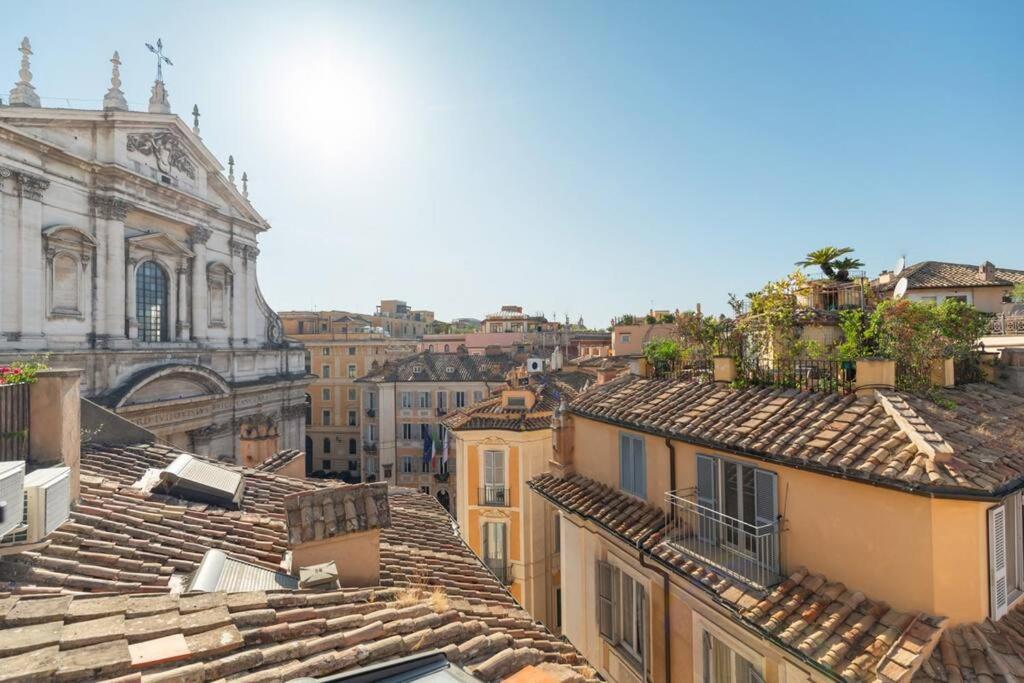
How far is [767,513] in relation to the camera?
629 centimetres

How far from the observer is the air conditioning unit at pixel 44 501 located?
14.7 ft

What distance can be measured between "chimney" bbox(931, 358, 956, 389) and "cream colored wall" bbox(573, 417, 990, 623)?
2614 millimetres

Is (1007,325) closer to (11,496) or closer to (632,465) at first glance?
(632,465)

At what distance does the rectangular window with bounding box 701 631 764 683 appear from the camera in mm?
5996

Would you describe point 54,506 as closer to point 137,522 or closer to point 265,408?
point 137,522

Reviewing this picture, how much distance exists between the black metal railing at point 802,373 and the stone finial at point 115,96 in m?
24.5

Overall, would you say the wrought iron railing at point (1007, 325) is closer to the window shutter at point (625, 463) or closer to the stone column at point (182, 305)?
the window shutter at point (625, 463)

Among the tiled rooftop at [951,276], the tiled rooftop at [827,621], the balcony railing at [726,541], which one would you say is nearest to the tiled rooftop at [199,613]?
the tiled rooftop at [827,621]

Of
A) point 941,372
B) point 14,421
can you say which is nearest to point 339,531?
point 14,421

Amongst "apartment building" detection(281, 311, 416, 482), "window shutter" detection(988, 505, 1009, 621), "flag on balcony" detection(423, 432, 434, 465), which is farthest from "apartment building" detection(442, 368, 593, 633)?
"apartment building" detection(281, 311, 416, 482)

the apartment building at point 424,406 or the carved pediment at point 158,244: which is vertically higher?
the carved pediment at point 158,244

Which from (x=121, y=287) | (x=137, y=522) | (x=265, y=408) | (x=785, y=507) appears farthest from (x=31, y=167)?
(x=785, y=507)

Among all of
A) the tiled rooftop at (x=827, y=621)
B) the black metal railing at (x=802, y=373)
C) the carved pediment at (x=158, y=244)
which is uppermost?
the carved pediment at (x=158, y=244)

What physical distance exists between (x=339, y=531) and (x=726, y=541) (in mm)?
4855
